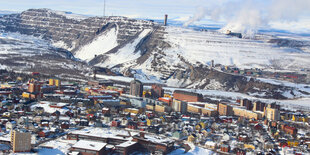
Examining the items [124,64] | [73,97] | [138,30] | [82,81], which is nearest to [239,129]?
[73,97]

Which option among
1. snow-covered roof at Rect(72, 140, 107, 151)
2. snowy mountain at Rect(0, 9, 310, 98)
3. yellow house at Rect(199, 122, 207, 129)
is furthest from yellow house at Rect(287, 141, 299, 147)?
snowy mountain at Rect(0, 9, 310, 98)

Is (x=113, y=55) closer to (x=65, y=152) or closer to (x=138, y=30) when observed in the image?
(x=138, y=30)

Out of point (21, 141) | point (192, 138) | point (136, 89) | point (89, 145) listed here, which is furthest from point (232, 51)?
point (21, 141)

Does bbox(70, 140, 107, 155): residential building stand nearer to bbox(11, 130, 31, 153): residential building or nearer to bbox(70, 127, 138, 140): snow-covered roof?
bbox(70, 127, 138, 140): snow-covered roof

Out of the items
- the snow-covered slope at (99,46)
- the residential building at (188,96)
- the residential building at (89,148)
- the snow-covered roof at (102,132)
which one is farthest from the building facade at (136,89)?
the snow-covered slope at (99,46)

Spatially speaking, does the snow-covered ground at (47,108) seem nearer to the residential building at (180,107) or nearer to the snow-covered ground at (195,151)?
the residential building at (180,107)

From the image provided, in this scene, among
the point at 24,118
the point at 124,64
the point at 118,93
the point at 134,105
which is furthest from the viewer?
the point at 124,64
